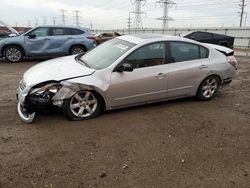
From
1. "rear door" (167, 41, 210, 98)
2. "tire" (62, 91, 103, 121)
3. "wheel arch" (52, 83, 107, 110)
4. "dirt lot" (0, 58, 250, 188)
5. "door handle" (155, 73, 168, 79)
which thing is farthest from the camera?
"rear door" (167, 41, 210, 98)

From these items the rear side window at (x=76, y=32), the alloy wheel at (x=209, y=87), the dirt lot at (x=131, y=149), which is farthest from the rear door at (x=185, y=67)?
the rear side window at (x=76, y=32)

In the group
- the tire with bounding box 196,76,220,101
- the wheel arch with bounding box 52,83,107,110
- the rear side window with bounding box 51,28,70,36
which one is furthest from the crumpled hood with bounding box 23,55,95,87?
the rear side window with bounding box 51,28,70,36

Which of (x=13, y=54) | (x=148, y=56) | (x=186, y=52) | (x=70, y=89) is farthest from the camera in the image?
(x=13, y=54)

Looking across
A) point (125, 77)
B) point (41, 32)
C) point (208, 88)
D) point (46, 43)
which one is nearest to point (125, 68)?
point (125, 77)

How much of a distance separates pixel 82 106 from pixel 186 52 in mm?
2611

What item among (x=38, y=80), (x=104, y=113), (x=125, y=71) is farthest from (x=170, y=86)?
(x=38, y=80)

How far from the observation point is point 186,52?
6.02 metres

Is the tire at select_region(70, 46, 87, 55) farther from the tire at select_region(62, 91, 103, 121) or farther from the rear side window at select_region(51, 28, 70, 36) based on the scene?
Answer: the tire at select_region(62, 91, 103, 121)

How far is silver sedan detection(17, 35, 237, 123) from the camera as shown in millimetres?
4715

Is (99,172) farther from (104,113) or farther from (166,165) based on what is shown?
(104,113)

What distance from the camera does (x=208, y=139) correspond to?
4430 millimetres

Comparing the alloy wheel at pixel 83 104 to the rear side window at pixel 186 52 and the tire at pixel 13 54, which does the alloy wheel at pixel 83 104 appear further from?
the tire at pixel 13 54

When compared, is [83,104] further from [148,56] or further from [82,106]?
[148,56]

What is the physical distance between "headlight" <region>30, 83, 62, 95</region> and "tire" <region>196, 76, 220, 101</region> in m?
3.23
